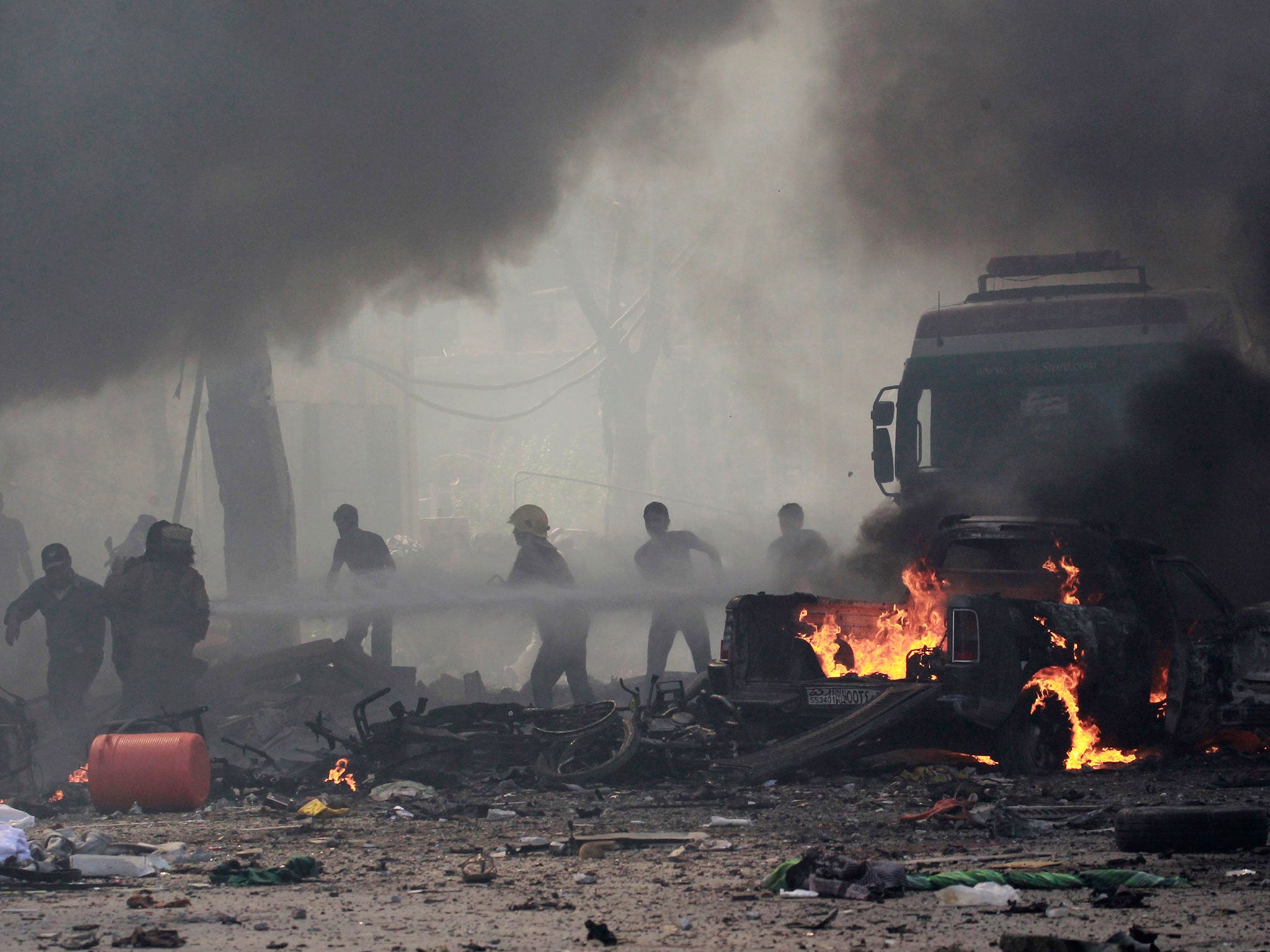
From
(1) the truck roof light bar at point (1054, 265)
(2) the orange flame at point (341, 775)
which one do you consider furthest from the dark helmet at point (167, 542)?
(1) the truck roof light bar at point (1054, 265)

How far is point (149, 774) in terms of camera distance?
8359 millimetres

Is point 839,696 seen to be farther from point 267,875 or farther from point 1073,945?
point 1073,945

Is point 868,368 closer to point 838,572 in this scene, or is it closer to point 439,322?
point 838,572

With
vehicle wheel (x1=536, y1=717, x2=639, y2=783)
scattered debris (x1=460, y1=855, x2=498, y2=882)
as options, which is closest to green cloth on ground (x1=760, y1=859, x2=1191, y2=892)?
scattered debris (x1=460, y1=855, x2=498, y2=882)

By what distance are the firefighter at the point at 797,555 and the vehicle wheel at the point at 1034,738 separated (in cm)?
520

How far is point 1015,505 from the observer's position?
1186 centimetres

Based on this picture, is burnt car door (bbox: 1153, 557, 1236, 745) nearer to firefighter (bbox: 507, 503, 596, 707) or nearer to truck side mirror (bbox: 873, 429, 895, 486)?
truck side mirror (bbox: 873, 429, 895, 486)

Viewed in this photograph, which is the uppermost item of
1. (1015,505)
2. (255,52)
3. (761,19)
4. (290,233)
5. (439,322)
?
(439,322)

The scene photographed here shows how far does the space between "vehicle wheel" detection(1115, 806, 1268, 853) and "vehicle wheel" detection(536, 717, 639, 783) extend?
3.45 meters

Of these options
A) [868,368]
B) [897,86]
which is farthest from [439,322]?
[897,86]

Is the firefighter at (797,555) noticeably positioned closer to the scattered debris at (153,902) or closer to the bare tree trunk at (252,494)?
the bare tree trunk at (252,494)

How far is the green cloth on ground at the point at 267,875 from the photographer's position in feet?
18.9

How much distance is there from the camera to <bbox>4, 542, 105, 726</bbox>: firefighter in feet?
38.4

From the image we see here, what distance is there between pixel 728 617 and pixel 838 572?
4376mm
